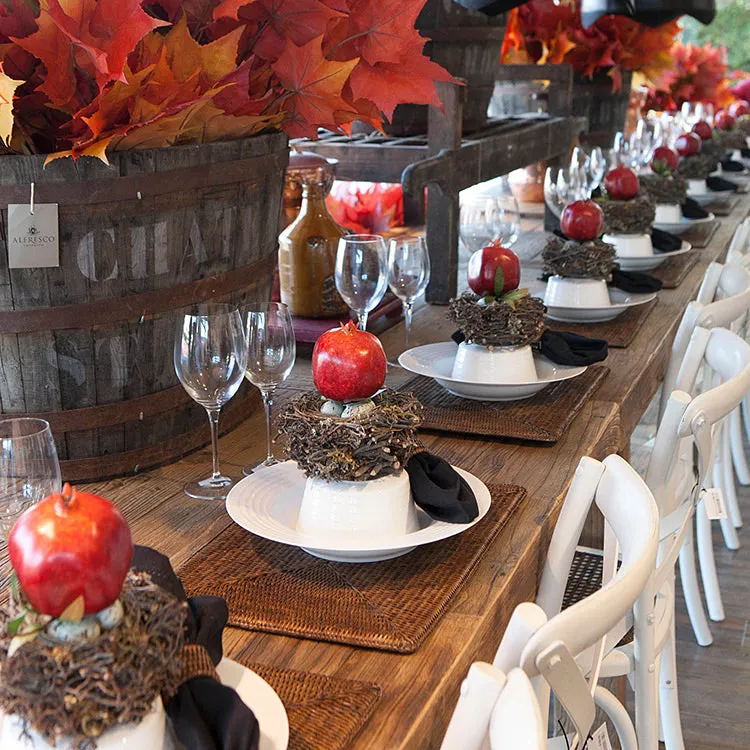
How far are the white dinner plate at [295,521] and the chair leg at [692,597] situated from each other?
118cm

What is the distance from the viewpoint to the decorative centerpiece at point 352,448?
92 centimetres

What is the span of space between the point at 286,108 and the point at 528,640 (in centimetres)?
76

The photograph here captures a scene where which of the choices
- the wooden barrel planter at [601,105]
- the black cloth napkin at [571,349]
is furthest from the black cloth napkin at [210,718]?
→ the wooden barrel planter at [601,105]

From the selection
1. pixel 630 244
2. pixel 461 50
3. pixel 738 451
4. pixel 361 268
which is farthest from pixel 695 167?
pixel 361 268

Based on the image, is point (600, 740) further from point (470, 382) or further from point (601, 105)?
point (601, 105)

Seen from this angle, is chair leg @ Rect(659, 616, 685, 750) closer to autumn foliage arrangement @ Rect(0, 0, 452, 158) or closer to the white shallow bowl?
autumn foliage arrangement @ Rect(0, 0, 452, 158)

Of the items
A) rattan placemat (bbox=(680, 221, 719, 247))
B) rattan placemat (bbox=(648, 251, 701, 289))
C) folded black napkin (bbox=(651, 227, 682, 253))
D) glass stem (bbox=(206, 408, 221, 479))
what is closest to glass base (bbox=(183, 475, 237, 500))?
glass stem (bbox=(206, 408, 221, 479))

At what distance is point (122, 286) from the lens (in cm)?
111

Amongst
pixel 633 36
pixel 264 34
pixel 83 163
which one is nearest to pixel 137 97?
pixel 83 163

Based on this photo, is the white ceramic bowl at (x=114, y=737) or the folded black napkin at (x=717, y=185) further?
the folded black napkin at (x=717, y=185)

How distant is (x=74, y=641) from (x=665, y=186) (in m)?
2.41

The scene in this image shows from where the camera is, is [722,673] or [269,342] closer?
[269,342]

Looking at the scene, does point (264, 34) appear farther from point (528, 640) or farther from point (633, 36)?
point (633, 36)

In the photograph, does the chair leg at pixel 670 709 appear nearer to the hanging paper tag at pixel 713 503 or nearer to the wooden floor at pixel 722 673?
the wooden floor at pixel 722 673
